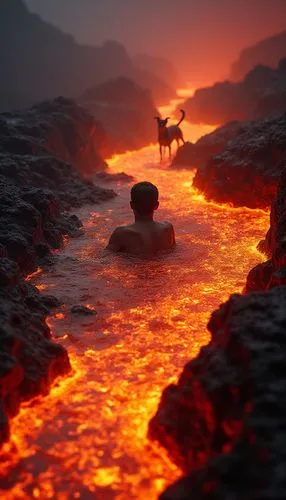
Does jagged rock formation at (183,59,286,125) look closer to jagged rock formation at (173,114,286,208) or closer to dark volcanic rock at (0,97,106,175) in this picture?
dark volcanic rock at (0,97,106,175)

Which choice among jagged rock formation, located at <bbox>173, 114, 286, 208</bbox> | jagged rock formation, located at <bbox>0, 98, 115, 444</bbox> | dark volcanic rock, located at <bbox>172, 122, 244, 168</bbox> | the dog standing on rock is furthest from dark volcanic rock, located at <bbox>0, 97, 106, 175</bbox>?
jagged rock formation, located at <bbox>173, 114, 286, 208</bbox>

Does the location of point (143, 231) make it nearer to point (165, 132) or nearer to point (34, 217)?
point (34, 217)

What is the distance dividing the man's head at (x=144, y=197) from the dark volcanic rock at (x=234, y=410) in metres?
3.75

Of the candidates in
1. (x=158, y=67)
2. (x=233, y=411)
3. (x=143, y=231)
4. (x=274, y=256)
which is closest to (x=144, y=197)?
(x=143, y=231)

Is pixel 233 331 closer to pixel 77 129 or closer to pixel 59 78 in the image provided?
pixel 77 129

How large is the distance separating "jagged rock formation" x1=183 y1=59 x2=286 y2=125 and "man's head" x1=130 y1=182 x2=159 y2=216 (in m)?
15.5

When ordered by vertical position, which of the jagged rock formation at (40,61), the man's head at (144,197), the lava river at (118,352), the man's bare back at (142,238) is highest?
the jagged rock formation at (40,61)

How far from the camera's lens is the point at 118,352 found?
166 inches

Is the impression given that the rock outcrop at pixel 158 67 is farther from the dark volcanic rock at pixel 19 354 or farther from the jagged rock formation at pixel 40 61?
the dark volcanic rock at pixel 19 354

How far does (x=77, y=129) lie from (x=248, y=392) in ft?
48.6

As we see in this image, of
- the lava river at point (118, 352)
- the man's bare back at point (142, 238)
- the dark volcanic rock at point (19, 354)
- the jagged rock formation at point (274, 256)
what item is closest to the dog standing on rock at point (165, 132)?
the lava river at point (118, 352)

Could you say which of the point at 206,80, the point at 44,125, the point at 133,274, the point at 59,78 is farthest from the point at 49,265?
the point at 206,80

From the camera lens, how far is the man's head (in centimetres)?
694

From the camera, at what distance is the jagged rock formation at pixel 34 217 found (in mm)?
3562
